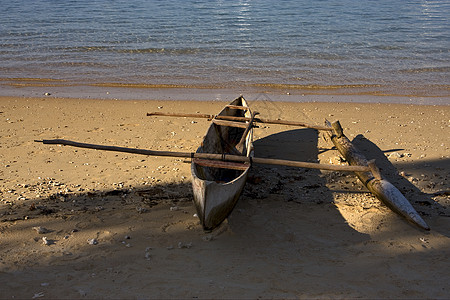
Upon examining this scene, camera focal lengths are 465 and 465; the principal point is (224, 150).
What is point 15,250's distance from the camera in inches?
195

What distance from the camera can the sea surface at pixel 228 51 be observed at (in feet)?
40.8

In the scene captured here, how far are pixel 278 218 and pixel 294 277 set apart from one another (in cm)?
123

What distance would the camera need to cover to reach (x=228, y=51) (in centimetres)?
1577

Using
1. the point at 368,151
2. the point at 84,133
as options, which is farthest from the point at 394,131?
the point at 84,133

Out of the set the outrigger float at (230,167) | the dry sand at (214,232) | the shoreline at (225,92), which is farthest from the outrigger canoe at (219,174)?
the shoreline at (225,92)

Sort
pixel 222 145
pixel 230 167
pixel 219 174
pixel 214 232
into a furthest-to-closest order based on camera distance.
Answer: pixel 222 145 < pixel 219 174 < pixel 230 167 < pixel 214 232

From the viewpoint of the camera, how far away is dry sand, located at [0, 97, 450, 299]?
4.50 m

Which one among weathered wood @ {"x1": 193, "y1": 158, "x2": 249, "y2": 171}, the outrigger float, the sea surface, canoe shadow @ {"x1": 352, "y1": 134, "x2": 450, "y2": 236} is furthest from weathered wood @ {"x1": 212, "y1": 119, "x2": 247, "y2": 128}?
the sea surface

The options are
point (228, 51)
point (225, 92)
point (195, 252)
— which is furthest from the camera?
point (228, 51)

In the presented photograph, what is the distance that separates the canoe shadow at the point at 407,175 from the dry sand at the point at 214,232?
0.02 metres

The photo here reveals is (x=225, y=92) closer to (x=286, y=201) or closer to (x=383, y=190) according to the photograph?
(x=286, y=201)

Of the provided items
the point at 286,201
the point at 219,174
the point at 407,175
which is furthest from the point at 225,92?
the point at 286,201

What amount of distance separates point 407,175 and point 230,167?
9.60 feet

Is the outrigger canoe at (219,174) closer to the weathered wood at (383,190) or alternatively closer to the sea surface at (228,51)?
the weathered wood at (383,190)
